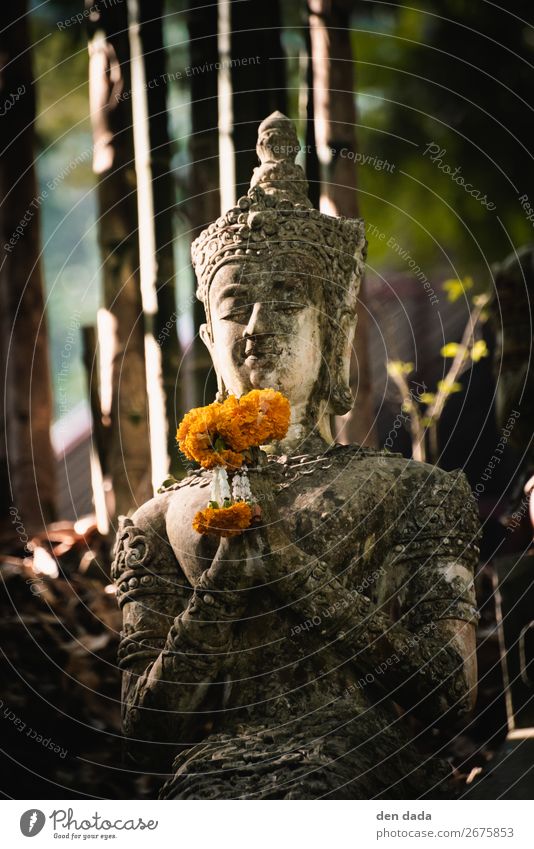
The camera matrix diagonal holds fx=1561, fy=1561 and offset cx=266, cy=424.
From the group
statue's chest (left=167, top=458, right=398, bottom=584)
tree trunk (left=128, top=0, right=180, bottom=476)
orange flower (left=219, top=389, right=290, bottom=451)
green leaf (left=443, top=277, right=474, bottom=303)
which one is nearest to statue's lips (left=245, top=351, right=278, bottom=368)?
statue's chest (left=167, top=458, right=398, bottom=584)

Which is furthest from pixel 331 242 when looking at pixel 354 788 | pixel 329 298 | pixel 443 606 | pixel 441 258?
pixel 441 258

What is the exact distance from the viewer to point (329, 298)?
801 centimetres

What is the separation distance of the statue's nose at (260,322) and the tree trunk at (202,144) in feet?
13.3

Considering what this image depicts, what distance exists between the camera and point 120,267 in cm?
1346

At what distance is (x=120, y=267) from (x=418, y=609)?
22.1ft

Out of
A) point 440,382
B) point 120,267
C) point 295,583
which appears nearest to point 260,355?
point 295,583

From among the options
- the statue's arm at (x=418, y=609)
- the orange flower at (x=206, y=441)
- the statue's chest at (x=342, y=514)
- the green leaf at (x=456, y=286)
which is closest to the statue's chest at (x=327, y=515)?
the statue's chest at (x=342, y=514)

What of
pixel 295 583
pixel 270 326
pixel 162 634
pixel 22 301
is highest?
pixel 22 301

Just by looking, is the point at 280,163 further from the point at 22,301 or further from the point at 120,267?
the point at 22,301

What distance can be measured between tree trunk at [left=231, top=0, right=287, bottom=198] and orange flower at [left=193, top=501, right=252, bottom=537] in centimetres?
484

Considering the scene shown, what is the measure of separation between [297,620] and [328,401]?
4.06 ft

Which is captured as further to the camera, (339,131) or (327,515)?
(339,131)

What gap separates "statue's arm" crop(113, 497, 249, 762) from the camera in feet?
23.3

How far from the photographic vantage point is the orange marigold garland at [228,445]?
6.68 metres
